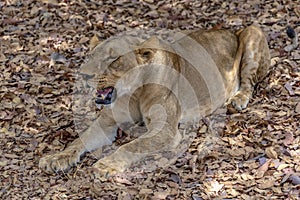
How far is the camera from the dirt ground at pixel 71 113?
16.3 feet

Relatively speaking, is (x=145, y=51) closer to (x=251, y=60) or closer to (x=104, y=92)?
(x=104, y=92)

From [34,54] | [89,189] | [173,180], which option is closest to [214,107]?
[173,180]

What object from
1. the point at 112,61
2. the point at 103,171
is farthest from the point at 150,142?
the point at 112,61

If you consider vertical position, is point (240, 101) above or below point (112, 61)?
below

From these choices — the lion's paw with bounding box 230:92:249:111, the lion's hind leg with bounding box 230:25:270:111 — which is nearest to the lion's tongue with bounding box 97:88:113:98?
the lion's paw with bounding box 230:92:249:111

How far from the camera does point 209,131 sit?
5.66 meters

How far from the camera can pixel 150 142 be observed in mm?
5227

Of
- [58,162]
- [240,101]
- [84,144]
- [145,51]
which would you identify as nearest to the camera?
[58,162]

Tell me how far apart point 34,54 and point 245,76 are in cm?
220

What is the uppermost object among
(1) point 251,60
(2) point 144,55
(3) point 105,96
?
(2) point 144,55

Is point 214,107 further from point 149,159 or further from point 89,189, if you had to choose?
point 89,189

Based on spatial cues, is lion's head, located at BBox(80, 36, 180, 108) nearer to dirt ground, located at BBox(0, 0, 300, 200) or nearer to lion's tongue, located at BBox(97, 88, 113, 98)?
lion's tongue, located at BBox(97, 88, 113, 98)

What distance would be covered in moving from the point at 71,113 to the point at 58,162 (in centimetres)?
92

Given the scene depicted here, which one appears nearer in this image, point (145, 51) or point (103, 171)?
point (103, 171)
